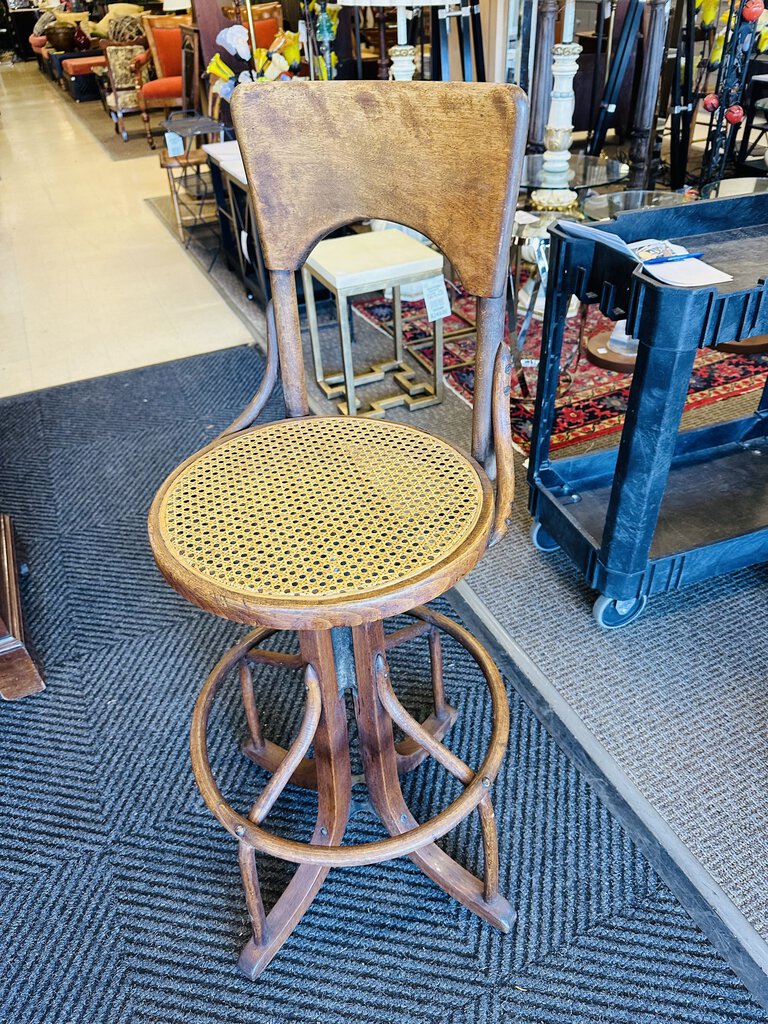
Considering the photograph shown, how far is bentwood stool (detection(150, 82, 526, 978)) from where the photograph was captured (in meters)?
0.83

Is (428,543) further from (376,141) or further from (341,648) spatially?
(376,141)

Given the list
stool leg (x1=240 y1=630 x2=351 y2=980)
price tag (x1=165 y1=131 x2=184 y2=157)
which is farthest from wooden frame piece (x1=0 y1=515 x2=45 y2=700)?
price tag (x1=165 y1=131 x2=184 y2=157)

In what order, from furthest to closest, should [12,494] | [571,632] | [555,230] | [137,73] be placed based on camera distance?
[137,73] → [12,494] → [571,632] → [555,230]

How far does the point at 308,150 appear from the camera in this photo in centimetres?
105

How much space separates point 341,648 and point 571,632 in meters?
0.79

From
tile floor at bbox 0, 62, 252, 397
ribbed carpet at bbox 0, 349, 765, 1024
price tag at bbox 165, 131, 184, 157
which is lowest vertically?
tile floor at bbox 0, 62, 252, 397

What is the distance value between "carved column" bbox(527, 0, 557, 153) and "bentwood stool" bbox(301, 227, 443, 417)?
2.69 ft

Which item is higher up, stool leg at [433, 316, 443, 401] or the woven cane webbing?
the woven cane webbing

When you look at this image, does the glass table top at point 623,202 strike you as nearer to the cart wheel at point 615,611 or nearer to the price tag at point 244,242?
the cart wheel at point 615,611

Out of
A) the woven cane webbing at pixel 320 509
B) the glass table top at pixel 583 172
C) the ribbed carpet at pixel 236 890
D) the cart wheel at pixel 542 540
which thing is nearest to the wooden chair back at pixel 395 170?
the woven cane webbing at pixel 320 509

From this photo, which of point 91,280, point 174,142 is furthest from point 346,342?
point 91,280

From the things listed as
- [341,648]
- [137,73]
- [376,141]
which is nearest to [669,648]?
[341,648]

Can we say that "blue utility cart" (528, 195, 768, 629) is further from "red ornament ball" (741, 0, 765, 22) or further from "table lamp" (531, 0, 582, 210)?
"red ornament ball" (741, 0, 765, 22)

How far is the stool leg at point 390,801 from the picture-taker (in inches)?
Answer: 40.4
